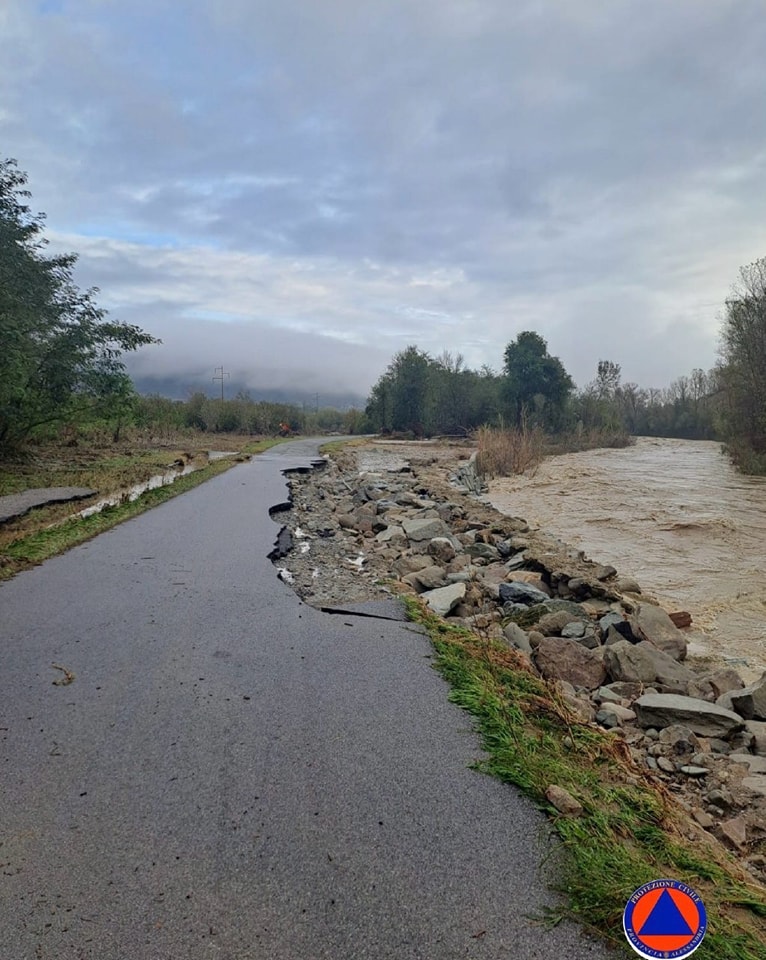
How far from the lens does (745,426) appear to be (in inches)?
1188

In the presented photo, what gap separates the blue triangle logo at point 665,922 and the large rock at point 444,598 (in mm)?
4549

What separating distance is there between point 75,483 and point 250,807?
46.1 ft

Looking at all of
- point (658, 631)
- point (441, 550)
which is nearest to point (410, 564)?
point (441, 550)

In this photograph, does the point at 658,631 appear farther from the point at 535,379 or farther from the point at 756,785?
the point at 535,379

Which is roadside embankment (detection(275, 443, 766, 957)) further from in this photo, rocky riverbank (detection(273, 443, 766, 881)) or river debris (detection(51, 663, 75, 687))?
river debris (detection(51, 663, 75, 687))

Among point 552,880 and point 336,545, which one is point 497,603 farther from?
point 552,880

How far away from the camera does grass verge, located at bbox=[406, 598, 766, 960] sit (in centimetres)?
213

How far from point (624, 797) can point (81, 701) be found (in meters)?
3.20

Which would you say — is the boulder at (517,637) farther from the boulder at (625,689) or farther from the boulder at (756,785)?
the boulder at (756,785)

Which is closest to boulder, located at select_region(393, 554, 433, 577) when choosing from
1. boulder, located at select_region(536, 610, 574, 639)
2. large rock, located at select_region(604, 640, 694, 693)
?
boulder, located at select_region(536, 610, 574, 639)

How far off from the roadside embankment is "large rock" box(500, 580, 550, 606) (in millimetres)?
21

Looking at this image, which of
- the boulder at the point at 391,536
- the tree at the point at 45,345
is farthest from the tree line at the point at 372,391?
the boulder at the point at 391,536

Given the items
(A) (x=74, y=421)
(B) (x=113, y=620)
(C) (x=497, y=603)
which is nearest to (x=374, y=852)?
(B) (x=113, y=620)

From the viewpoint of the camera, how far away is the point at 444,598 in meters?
6.66
